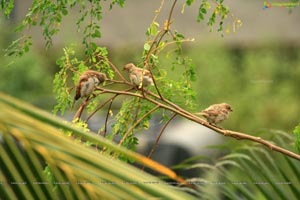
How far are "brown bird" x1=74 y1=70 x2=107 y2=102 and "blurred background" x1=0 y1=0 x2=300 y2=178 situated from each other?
389 cm

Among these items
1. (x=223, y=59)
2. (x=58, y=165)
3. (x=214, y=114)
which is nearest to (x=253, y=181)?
(x=214, y=114)

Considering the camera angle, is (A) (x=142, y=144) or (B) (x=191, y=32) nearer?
(A) (x=142, y=144)

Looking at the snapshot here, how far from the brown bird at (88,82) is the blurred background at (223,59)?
12.8 feet

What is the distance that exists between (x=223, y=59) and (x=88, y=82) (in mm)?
5684

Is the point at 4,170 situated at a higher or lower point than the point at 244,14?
lower

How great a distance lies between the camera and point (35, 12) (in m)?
1.95

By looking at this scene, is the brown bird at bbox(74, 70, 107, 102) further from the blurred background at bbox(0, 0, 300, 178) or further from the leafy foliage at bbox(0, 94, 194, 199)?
the blurred background at bbox(0, 0, 300, 178)

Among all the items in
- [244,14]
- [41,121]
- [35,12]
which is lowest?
[41,121]

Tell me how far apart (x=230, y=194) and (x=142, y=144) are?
293 cm

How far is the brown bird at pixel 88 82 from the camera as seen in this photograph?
183 centimetres

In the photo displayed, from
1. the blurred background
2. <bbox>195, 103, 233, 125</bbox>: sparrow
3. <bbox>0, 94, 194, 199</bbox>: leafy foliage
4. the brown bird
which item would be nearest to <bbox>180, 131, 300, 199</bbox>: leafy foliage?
<bbox>195, 103, 233, 125</bbox>: sparrow

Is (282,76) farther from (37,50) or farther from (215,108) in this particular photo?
(215,108)

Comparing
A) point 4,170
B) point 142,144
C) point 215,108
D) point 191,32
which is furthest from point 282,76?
point 4,170

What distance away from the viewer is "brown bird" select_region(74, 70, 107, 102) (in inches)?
72.0
